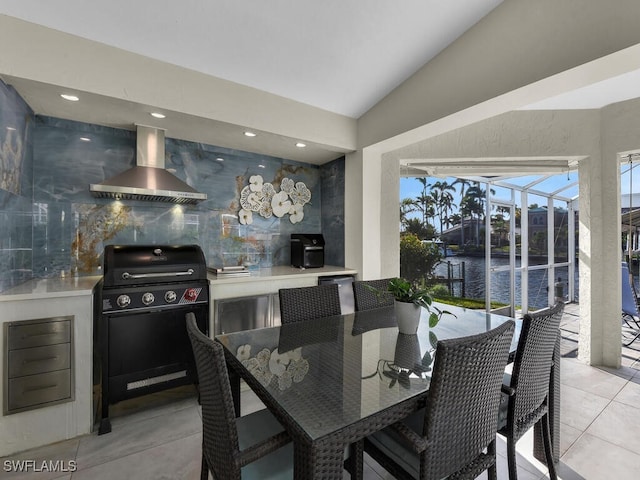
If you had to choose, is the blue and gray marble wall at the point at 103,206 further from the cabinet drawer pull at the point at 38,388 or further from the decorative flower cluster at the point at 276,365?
the decorative flower cluster at the point at 276,365

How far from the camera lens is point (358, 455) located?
1.15m

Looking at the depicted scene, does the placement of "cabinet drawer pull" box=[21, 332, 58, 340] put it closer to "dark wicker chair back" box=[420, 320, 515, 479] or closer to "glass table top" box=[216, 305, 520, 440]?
"glass table top" box=[216, 305, 520, 440]

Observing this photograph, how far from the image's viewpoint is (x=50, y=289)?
1.90 m

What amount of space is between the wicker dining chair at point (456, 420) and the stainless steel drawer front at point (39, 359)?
1.95m

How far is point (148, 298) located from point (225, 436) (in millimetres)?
1531

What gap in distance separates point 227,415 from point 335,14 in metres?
2.26

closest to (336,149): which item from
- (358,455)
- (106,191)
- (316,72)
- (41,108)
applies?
(316,72)

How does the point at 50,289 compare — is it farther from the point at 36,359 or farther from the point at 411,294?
the point at 411,294

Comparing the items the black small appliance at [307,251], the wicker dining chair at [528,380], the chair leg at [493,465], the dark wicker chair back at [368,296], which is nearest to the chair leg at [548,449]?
the wicker dining chair at [528,380]


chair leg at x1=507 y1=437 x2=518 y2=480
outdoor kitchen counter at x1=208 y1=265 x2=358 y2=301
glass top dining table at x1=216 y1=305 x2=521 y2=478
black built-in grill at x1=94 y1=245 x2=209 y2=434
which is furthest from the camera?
outdoor kitchen counter at x1=208 y1=265 x2=358 y2=301

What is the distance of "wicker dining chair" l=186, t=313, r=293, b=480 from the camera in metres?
0.94

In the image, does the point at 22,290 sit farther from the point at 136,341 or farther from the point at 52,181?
the point at 52,181

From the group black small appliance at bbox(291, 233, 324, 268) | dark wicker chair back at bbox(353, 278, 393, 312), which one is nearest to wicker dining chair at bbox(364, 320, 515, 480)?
dark wicker chair back at bbox(353, 278, 393, 312)

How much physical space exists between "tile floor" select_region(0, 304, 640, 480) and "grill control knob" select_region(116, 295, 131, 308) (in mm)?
829
